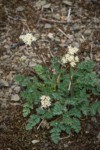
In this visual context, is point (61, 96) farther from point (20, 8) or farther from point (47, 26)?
point (20, 8)

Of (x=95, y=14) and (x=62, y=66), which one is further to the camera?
(x=95, y=14)

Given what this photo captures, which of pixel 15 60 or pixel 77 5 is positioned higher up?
pixel 77 5

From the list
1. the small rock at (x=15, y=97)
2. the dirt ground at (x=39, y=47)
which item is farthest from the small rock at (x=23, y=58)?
the small rock at (x=15, y=97)

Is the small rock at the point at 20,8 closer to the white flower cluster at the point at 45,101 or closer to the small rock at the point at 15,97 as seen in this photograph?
the small rock at the point at 15,97

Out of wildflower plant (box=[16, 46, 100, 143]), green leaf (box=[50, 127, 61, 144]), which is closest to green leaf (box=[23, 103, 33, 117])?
wildflower plant (box=[16, 46, 100, 143])

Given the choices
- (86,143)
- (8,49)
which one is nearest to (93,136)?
(86,143)

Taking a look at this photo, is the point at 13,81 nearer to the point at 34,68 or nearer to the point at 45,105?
the point at 34,68
